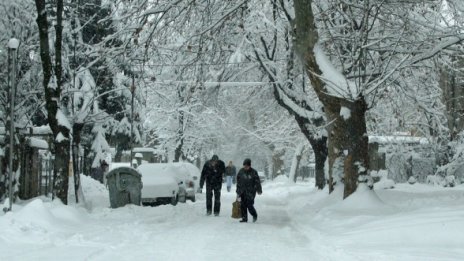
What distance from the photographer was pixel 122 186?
19.0 m

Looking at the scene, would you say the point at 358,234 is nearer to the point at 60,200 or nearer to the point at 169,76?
the point at 60,200

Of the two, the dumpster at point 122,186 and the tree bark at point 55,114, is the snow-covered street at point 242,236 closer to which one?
the tree bark at point 55,114

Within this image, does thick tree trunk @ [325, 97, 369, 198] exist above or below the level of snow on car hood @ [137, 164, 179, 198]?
above

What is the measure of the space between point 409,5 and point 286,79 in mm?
8325

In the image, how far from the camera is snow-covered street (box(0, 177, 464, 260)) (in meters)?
8.56

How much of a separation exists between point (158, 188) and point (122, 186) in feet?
8.90

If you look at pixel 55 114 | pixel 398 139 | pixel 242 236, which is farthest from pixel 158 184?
pixel 398 139

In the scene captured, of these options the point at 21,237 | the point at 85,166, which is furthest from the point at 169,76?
the point at 21,237

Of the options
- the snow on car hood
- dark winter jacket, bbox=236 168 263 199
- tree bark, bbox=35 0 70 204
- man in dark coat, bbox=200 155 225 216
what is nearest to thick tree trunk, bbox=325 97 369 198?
dark winter jacket, bbox=236 168 263 199

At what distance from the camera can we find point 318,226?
1320cm

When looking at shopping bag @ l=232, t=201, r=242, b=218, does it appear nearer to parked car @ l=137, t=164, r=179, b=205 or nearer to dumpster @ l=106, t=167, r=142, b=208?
dumpster @ l=106, t=167, r=142, b=208

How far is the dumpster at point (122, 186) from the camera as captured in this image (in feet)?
62.1

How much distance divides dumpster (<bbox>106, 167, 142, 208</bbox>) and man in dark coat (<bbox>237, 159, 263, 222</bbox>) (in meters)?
4.95

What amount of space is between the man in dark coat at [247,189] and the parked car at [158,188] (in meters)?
6.60
